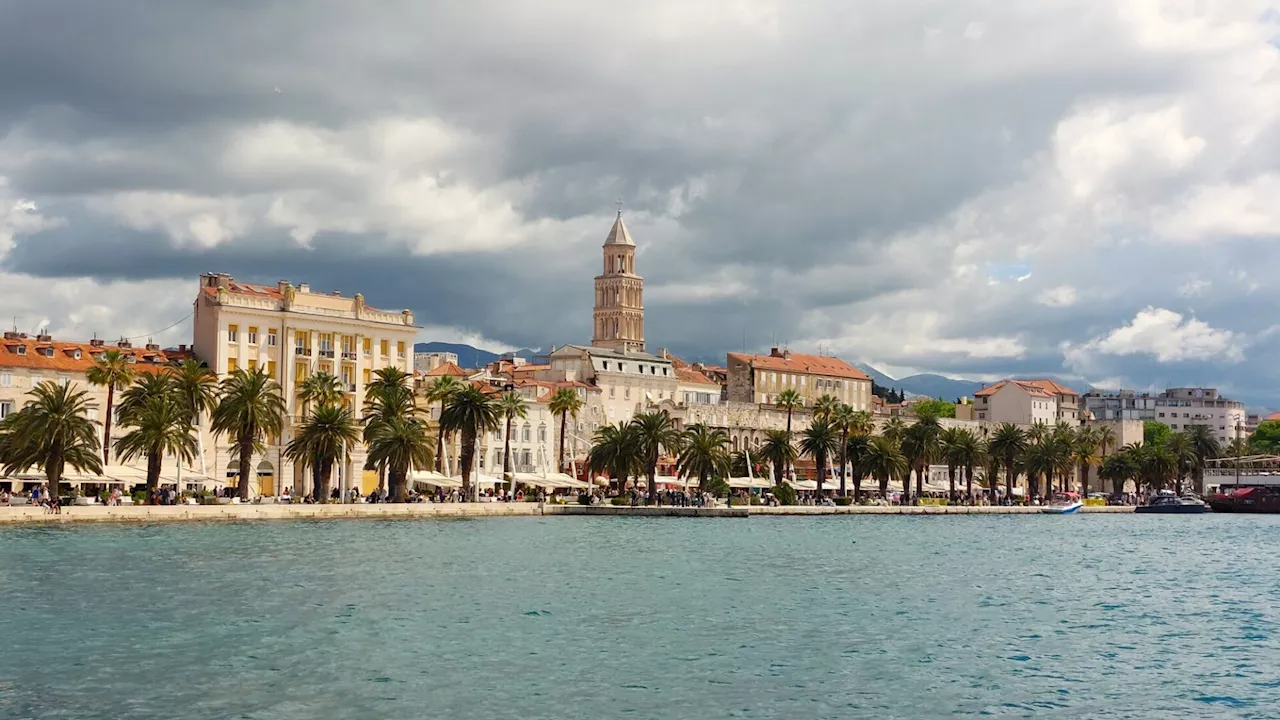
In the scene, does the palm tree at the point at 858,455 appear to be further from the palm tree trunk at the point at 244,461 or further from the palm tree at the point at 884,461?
the palm tree trunk at the point at 244,461

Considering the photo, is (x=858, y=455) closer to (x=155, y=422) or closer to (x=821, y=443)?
(x=821, y=443)

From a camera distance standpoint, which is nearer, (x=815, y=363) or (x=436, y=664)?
(x=436, y=664)

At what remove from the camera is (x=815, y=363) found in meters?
182

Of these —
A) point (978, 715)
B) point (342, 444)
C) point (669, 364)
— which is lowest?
point (978, 715)

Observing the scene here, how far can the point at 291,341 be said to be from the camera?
108 m

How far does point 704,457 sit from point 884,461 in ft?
65.2

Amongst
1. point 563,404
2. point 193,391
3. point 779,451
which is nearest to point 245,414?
point 193,391

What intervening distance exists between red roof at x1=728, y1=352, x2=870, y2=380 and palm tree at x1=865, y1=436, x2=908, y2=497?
1713 inches

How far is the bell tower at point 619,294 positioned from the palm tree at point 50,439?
369ft

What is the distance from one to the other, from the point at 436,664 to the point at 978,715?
1145cm

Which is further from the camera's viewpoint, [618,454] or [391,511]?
[618,454]

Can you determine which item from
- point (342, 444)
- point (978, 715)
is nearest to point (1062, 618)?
point (978, 715)

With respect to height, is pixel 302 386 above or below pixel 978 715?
above

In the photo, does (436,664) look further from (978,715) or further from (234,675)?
(978,715)
